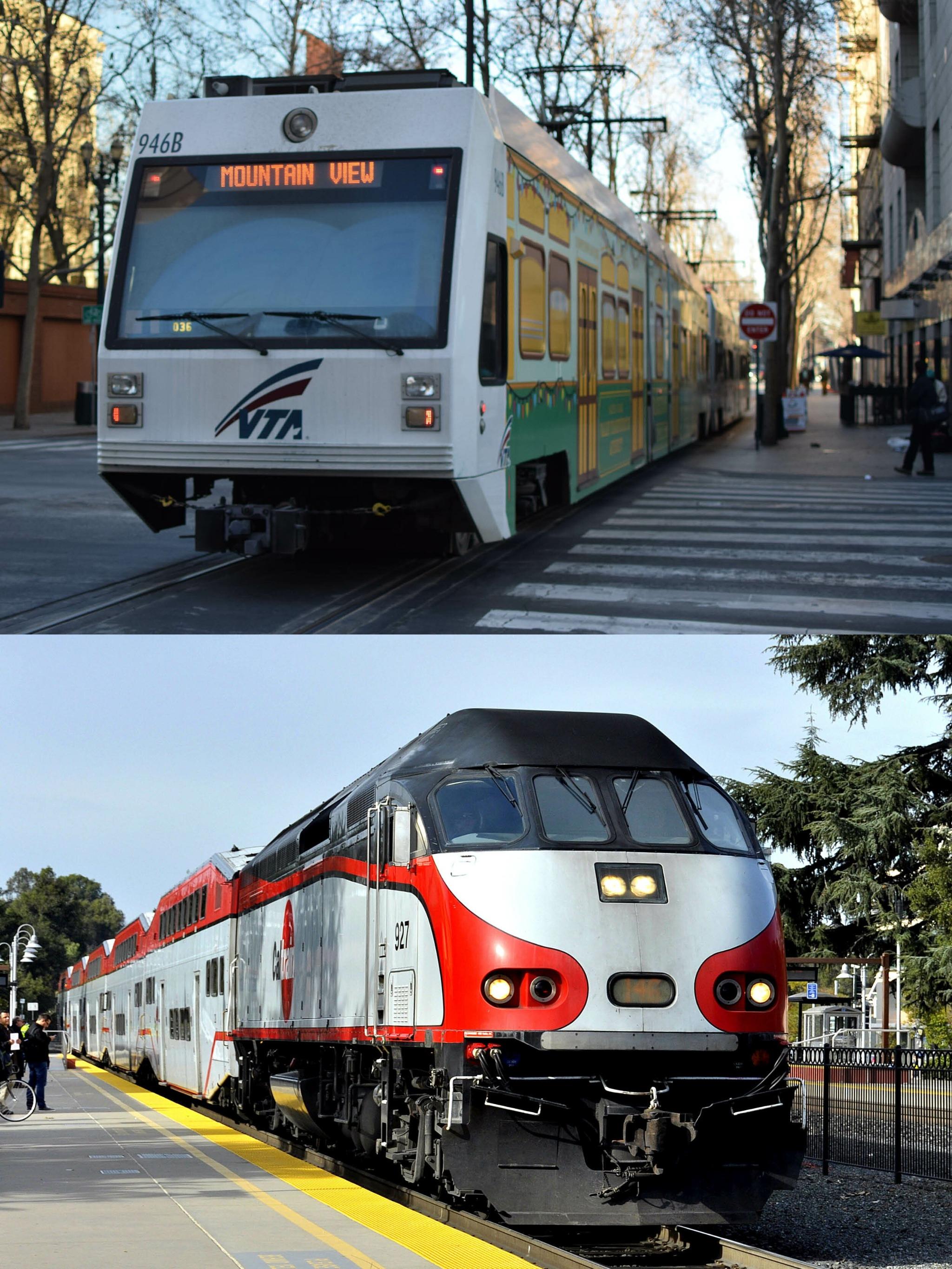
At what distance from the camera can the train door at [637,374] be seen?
23969 millimetres

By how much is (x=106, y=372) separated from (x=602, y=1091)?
789cm

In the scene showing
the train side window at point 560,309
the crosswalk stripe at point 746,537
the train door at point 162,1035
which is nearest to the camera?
the train side window at point 560,309

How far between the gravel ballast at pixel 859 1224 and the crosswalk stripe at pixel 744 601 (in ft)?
14.9

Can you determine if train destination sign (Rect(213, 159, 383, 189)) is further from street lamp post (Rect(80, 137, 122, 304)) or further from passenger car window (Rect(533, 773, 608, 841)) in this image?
street lamp post (Rect(80, 137, 122, 304))

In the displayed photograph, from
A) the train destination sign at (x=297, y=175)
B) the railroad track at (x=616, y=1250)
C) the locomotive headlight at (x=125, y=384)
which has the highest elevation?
the train destination sign at (x=297, y=175)

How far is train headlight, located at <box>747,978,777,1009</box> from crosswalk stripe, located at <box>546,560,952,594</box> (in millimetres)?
6502

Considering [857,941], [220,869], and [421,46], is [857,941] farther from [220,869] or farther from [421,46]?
[421,46]

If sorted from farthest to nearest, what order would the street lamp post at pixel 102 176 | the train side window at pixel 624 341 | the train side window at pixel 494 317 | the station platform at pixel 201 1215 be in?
the street lamp post at pixel 102 176 < the train side window at pixel 624 341 < the train side window at pixel 494 317 < the station platform at pixel 201 1215

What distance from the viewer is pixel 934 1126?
15.2 metres

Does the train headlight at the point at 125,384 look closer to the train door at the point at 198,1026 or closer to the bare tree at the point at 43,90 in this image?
the train door at the point at 198,1026

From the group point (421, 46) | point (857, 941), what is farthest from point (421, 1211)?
point (421, 46)

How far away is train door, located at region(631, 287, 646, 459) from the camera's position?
78.6 feet

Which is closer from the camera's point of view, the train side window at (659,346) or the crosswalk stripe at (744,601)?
the crosswalk stripe at (744,601)

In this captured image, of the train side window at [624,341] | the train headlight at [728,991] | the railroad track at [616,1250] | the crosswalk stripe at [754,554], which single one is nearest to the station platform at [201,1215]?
the railroad track at [616,1250]
